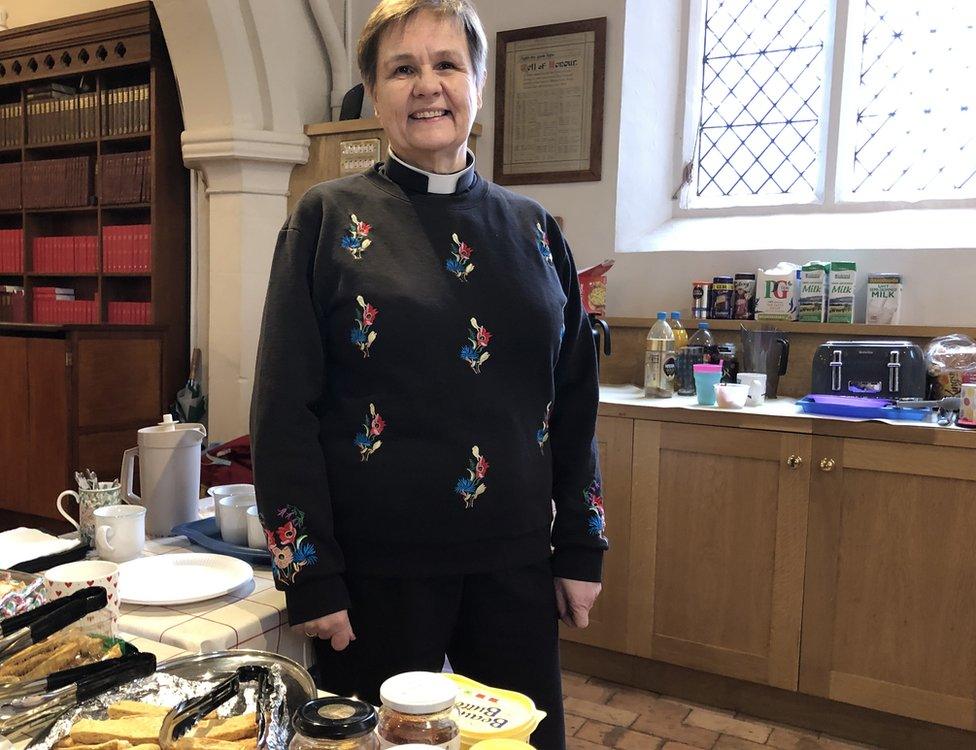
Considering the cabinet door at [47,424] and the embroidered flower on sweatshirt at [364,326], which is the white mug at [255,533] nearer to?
the embroidered flower on sweatshirt at [364,326]

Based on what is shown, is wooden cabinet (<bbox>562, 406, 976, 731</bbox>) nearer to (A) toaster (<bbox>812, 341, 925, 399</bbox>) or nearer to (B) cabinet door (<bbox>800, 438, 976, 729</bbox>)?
(B) cabinet door (<bbox>800, 438, 976, 729</bbox>)

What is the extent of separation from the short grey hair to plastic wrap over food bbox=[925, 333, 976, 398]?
1.87 metres

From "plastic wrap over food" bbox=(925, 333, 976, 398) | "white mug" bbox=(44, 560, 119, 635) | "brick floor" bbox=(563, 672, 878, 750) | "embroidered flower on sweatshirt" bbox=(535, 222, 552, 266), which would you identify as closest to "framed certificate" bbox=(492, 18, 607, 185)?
"plastic wrap over food" bbox=(925, 333, 976, 398)

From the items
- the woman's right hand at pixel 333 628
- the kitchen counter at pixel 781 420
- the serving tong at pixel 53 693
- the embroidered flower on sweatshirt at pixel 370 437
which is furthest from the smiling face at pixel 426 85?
the kitchen counter at pixel 781 420

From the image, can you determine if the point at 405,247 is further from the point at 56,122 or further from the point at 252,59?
the point at 56,122

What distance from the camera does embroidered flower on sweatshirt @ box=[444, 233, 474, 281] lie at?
1225 mm

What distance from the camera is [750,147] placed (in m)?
3.32

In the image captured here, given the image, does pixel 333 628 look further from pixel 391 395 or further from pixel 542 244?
pixel 542 244

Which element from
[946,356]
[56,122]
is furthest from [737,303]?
[56,122]

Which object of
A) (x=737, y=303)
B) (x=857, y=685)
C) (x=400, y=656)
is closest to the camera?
(x=400, y=656)

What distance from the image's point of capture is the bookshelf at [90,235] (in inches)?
147

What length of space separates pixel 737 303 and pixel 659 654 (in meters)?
1.22

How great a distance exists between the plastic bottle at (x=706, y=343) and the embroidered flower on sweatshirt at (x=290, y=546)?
6.47 feet

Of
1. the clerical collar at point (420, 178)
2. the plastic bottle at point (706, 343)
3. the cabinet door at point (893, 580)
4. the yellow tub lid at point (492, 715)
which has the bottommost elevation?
the cabinet door at point (893, 580)
